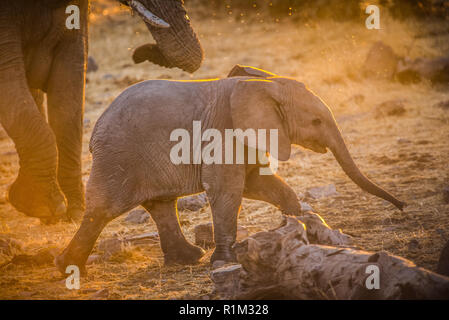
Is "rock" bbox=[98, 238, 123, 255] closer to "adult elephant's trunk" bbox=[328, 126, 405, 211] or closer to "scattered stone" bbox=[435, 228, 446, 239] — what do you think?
"adult elephant's trunk" bbox=[328, 126, 405, 211]

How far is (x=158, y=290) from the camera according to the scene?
4.88 meters

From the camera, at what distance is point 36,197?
6359 millimetres

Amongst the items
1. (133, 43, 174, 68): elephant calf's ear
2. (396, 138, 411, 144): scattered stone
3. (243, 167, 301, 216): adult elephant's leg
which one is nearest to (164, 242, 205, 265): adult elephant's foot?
(243, 167, 301, 216): adult elephant's leg

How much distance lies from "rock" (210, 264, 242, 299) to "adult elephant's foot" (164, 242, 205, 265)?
106cm

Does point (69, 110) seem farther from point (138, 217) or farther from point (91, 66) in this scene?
point (91, 66)

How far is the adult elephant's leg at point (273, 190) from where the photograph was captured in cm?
579

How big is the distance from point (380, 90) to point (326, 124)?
8.49 meters

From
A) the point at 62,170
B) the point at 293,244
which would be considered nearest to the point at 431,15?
the point at 62,170

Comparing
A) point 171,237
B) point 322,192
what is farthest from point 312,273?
point 322,192

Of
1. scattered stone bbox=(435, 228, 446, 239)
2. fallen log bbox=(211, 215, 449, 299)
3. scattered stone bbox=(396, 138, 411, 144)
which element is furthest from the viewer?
scattered stone bbox=(396, 138, 411, 144)

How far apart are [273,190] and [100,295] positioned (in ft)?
6.55

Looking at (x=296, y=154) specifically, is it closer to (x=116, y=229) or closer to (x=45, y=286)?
(x=116, y=229)

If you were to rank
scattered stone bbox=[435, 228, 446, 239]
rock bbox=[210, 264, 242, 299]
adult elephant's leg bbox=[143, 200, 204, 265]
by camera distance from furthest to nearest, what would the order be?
adult elephant's leg bbox=[143, 200, 204, 265] → scattered stone bbox=[435, 228, 446, 239] → rock bbox=[210, 264, 242, 299]

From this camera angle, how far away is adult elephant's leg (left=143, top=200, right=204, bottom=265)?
5660 mm
